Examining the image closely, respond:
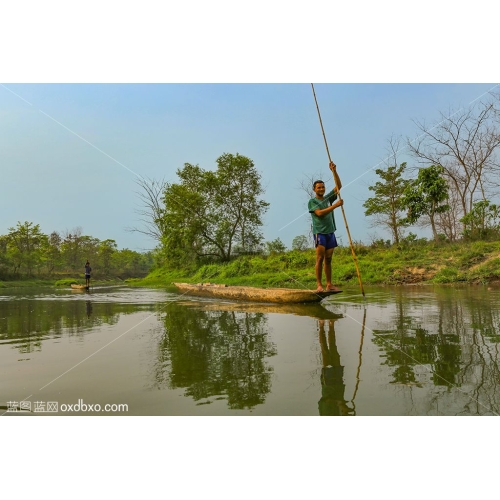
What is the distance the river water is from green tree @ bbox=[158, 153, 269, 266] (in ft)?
29.6

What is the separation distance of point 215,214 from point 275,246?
2854 mm

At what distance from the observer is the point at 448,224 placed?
13805mm

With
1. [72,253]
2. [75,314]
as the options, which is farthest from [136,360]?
[72,253]

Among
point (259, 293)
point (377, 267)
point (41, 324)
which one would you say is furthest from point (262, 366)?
point (377, 267)

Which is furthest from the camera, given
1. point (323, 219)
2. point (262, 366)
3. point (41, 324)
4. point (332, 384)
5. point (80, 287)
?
point (80, 287)

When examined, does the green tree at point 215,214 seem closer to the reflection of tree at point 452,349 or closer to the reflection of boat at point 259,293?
the reflection of boat at point 259,293

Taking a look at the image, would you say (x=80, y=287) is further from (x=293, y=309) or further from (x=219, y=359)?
(x=219, y=359)

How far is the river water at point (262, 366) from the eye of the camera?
209 cm

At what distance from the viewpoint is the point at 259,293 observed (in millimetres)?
6711

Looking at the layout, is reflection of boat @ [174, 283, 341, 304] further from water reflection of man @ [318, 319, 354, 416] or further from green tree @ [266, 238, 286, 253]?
green tree @ [266, 238, 286, 253]

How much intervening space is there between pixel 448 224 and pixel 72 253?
49.6ft

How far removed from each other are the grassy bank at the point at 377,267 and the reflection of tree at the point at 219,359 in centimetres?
564

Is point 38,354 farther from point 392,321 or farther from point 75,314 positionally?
point 392,321

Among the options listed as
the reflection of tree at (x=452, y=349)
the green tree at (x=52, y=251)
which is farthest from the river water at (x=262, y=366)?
the green tree at (x=52, y=251)
